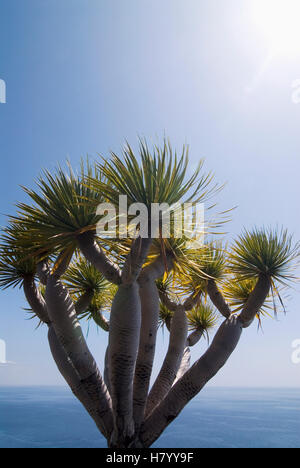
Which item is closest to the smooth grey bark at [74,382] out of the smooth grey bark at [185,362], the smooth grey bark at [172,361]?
the smooth grey bark at [172,361]

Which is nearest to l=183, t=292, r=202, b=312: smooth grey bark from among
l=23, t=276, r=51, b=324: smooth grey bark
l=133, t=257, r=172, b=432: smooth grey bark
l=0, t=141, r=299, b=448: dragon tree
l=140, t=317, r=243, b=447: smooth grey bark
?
l=0, t=141, r=299, b=448: dragon tree

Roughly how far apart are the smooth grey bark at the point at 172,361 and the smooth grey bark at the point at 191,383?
82 cm

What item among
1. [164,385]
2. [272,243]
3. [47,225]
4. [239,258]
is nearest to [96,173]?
[47,225]

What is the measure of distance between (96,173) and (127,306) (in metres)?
2.40

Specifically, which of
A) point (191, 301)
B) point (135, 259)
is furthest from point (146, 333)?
point (191, 301)

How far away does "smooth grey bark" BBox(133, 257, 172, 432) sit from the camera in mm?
4074

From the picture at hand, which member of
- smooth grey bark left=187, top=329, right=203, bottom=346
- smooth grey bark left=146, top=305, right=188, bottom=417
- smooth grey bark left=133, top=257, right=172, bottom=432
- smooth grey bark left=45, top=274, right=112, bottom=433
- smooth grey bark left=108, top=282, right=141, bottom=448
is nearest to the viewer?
smooth grey bark left=108, top=282, right=141, bottom=448

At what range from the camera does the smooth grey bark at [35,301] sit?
5051 mm

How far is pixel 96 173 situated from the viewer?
15.7 feet

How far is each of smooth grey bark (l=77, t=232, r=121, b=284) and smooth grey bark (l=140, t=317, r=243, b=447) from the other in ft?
6.03

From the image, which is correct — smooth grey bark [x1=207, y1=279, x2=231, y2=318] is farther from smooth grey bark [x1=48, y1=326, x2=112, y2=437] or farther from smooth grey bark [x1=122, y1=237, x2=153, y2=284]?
smooth grey bark [x1=48, y1=326, x2=112, y2=437]

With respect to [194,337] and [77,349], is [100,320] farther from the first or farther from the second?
[77,349]

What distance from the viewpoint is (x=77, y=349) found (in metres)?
3.86

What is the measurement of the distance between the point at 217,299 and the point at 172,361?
4.51ft
